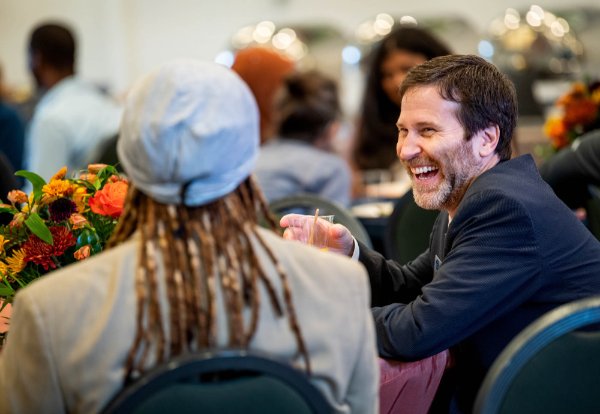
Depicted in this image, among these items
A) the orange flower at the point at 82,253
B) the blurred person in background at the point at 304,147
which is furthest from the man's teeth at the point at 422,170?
the blurred person in background at the point at 304,147

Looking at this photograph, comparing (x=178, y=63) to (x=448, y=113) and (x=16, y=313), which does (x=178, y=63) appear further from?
(x=448, y=113)

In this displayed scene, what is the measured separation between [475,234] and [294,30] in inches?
316

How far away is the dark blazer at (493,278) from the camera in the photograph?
1.84 meters

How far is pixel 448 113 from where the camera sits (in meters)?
2.06

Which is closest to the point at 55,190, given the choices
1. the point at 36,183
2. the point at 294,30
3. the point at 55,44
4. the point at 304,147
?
the point at 36,183

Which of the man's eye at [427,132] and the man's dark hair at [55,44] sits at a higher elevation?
the man's eye at [427,132]

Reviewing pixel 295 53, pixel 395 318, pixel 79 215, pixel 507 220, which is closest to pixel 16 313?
pixel 79 215

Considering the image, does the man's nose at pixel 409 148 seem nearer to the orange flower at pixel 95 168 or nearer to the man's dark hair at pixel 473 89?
the man's dark hair at pixel 473 89

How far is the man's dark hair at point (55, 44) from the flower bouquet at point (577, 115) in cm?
243

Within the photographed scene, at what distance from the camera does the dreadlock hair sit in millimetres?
1312

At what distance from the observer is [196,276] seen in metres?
1.34

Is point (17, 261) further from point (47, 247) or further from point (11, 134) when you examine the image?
point (11, 134)

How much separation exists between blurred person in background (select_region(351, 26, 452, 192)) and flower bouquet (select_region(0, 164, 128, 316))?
2501mm

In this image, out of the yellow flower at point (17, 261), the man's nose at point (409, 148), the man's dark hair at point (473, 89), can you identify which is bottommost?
the yellow flower at point (17, 261)
